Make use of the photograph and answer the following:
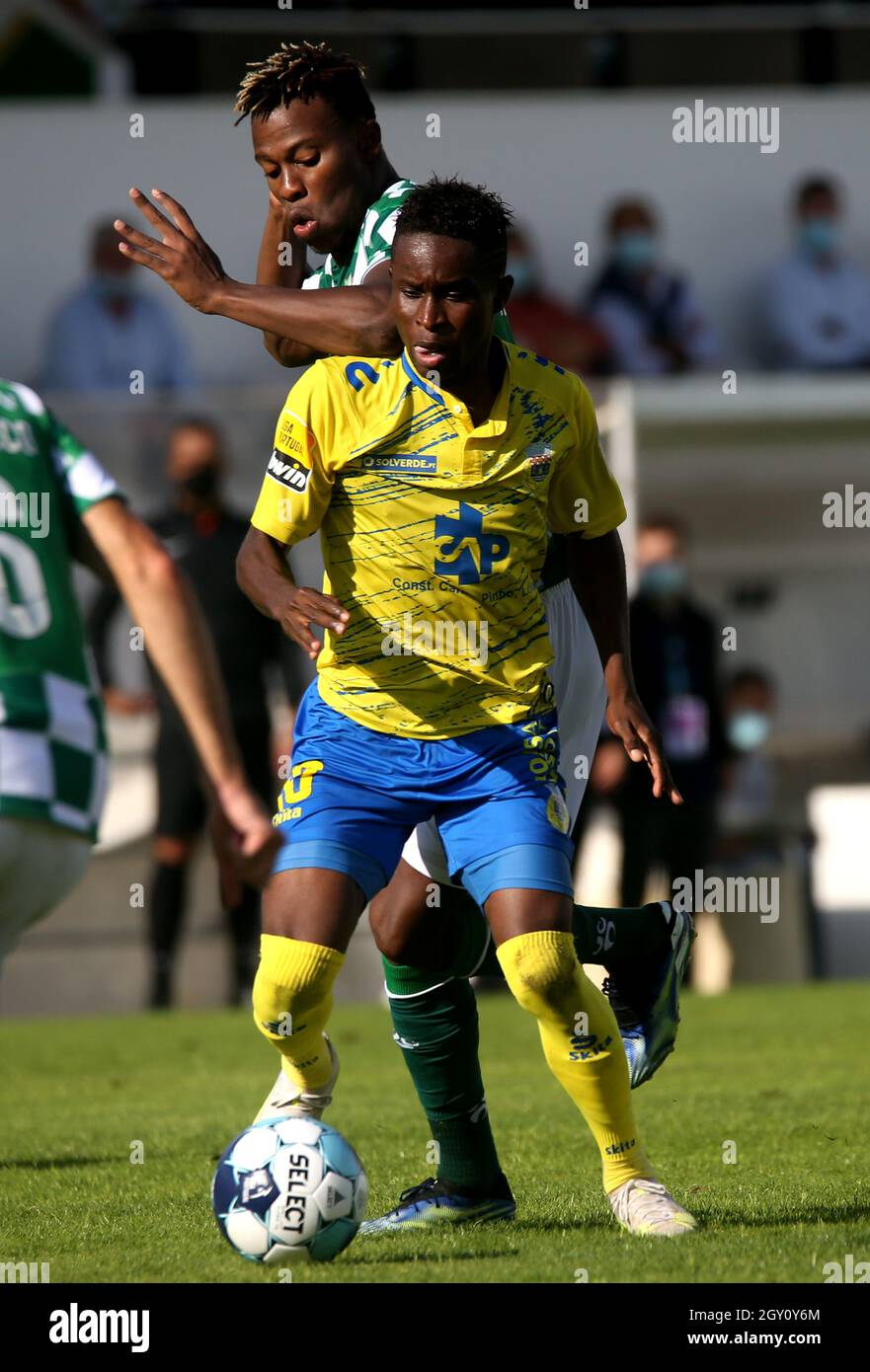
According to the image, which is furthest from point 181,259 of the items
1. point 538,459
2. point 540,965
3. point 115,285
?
point 115,285

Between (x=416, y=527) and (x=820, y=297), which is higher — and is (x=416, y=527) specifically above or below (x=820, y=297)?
below

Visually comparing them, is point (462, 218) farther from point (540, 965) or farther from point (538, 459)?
point (540, 965)

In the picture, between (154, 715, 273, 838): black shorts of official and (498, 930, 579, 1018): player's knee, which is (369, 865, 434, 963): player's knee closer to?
(498, 930, 579, 1018): player's knee

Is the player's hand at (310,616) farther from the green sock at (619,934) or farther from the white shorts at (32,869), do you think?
the green sock at (619,934)

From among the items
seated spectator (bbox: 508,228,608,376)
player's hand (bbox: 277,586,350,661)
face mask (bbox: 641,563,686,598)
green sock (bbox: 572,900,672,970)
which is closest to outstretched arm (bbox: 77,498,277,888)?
player's hand (bbox: 277,586,350,661)

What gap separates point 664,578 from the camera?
1141 cm

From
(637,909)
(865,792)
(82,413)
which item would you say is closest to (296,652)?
(82,413)

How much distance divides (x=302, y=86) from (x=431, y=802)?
1.56 meters

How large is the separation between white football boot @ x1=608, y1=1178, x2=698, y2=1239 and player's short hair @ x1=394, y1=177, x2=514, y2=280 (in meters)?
1.92

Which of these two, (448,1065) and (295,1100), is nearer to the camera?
(295,1100)

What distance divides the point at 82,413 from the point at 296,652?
2.32 meters

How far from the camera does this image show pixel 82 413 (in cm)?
1202

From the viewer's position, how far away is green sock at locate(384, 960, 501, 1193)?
477 cm
